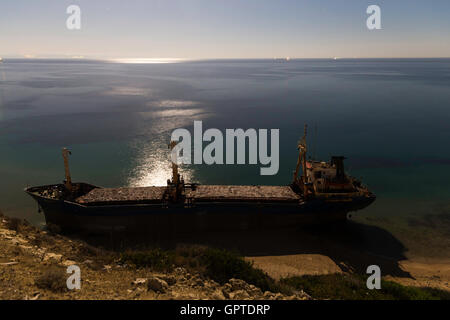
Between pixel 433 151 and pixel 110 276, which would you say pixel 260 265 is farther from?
pixel 433 151

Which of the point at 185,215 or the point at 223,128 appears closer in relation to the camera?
the point at 185,215

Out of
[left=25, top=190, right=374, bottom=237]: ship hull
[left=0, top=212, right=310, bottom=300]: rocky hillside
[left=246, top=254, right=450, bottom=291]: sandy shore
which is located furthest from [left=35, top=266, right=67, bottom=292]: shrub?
[left=25, top=190, right=374, bottom=237]: ship hull

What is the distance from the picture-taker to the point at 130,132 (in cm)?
6438

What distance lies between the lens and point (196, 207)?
2706 cm

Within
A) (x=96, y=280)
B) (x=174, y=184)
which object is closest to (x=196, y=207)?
(x=174, y=184)

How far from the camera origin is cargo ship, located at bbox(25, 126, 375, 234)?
2686 centimetres

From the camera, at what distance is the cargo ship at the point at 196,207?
26859mm

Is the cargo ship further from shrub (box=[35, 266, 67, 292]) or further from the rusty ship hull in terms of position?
shrub (box=[35, 266, 67, 292])

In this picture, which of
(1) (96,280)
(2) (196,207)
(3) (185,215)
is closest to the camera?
(1) (96,280)

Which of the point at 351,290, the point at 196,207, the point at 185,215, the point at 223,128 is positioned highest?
the point at 223,128

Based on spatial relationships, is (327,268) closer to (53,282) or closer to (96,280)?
(96,280)

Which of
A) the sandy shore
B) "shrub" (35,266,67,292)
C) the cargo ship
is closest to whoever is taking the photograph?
"shrub" (35,266,67,292)

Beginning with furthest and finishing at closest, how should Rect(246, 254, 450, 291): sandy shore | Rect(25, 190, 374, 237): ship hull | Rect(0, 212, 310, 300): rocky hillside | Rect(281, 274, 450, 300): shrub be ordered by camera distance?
Rect(25, 190, 374, 237): ship hull
Rect(246, 254, 450, 291): sandy shore
Rect(281, 274, 450, 300): shrub
Rect(0, 212, 310, 300): rocky hillside

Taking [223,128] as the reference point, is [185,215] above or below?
below
